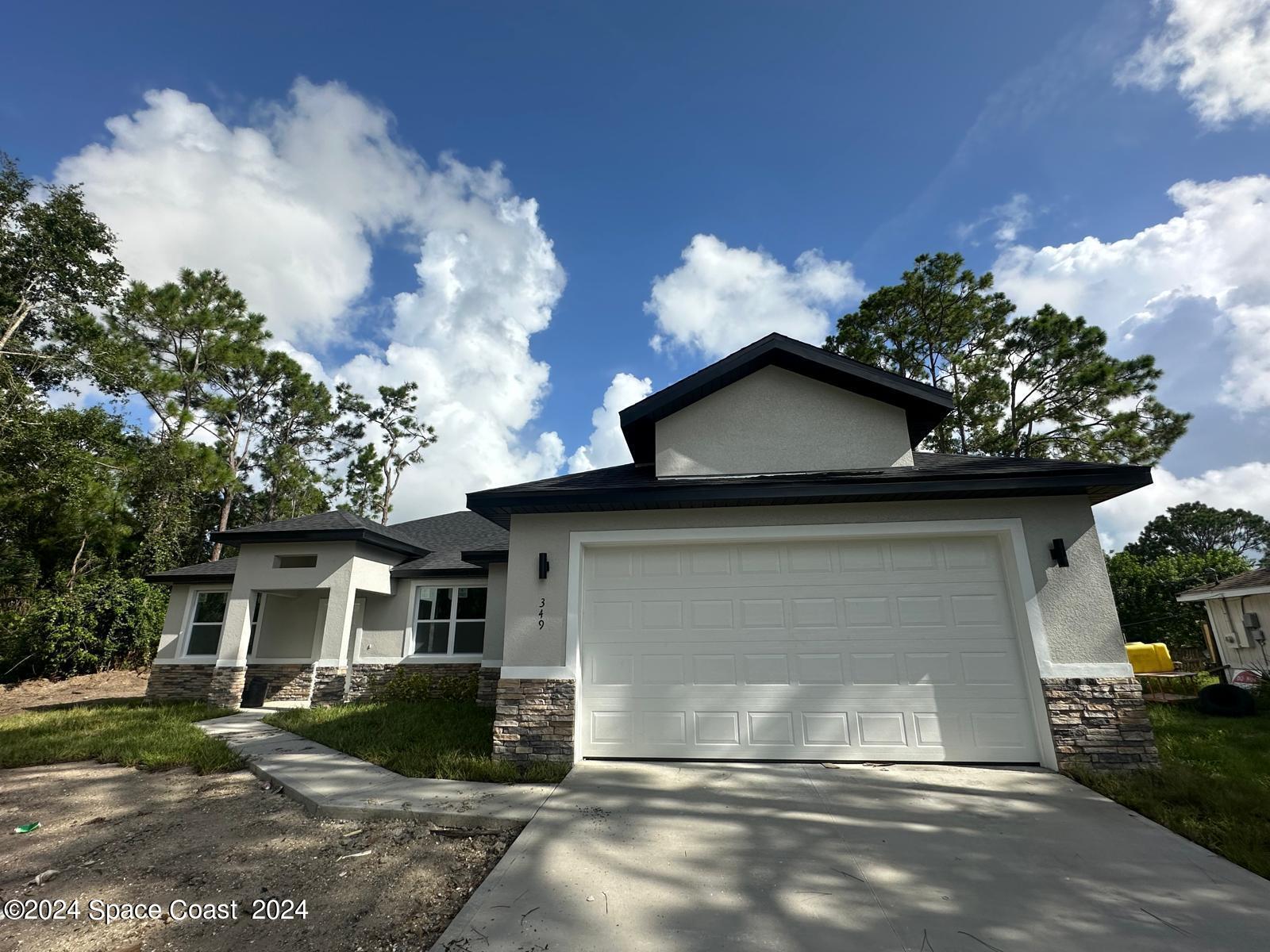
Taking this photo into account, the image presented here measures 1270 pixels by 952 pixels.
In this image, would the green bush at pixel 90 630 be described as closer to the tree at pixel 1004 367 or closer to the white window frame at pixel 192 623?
the white window frame at pixel 192 623

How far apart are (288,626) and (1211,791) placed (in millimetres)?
16890

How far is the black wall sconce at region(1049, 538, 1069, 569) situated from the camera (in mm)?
5934

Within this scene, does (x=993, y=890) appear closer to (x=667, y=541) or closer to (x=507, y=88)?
(x=667, y=541)

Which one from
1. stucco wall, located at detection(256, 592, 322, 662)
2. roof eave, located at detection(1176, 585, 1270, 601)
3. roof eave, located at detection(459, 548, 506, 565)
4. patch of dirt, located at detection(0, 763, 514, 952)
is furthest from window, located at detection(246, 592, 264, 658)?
roof eave, located at detection(1176, 585, 1270, 601)

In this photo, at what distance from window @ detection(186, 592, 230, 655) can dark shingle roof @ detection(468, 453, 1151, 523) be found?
1094cm

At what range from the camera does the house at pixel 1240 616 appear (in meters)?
14.3

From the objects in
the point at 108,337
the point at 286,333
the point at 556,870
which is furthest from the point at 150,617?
the point at 556,870

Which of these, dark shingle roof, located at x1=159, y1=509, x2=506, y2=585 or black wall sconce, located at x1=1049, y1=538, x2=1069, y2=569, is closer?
black wall sconce, located at x1=1049, y1=538, x2=1069, y2=569

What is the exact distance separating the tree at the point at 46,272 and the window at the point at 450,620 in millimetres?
14681

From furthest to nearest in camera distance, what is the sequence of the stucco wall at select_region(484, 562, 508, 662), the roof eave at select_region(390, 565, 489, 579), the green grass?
1. the roof eave at select_region(390, 565, 489, 579)
2. the stucco wall at select_region(484, 562, 508, 662)
3. the green grass

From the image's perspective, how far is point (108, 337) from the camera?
21.0m

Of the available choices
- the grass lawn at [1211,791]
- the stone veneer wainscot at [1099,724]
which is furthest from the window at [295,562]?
the grass lawn at [1211,791]

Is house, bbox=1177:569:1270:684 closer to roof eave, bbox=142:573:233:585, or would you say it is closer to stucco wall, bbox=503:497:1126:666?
stucco wall, bbox=503:497:1126:666

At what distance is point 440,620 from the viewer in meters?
12.5
